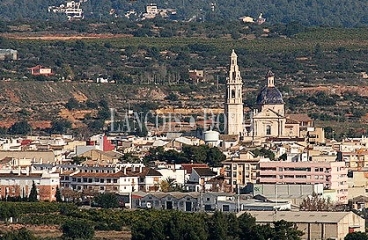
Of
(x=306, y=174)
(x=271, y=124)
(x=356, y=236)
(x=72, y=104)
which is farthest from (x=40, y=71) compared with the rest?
(x=356, y=236)

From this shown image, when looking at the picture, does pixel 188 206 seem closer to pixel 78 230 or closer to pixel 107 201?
pixel 107 201

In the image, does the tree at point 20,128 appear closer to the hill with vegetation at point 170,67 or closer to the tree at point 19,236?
the hill with vegetation at point 170,67

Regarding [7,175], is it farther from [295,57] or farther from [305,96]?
[295,57]

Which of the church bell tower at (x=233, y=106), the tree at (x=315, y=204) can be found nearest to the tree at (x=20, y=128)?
the church bell tower at (x=233, y=106)

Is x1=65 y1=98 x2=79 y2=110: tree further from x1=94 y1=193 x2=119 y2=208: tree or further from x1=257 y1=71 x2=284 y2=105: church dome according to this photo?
x1=94 y1=193 x2=119 y2=208: tree

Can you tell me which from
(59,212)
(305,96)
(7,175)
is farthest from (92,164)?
(305,96)

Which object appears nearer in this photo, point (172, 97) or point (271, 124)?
point (271, 124)
